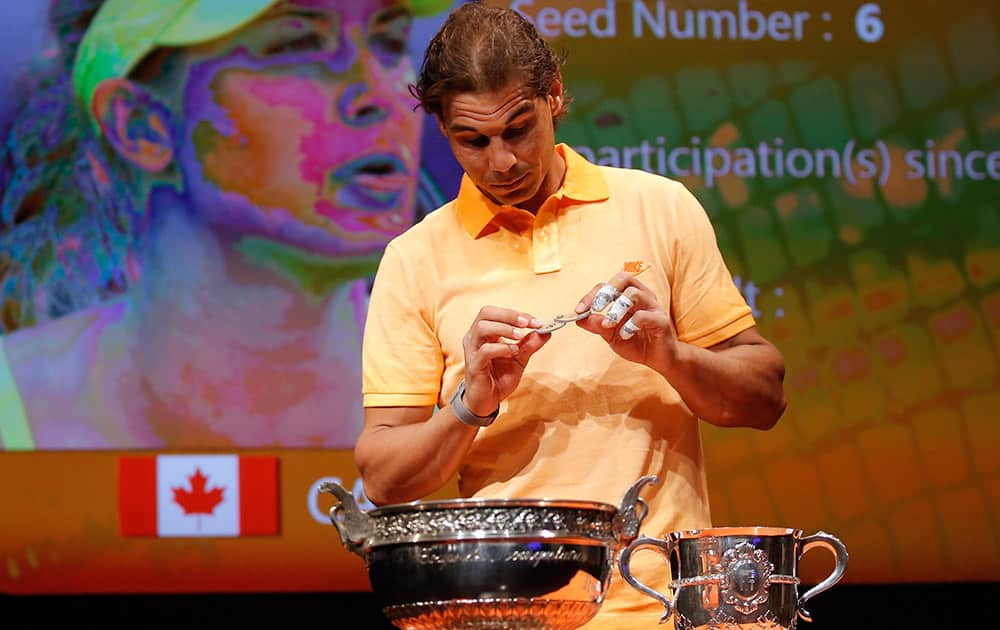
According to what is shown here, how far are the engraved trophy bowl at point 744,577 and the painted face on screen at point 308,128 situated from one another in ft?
7.46

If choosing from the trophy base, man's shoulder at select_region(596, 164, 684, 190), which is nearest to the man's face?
man's shoulder at select_region(596, 164, 684, 190)

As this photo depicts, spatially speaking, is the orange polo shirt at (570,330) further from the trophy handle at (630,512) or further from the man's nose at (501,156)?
the trophy handle at (630,512)

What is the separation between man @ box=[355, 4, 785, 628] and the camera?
1.95m

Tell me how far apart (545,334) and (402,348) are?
323 millimetres

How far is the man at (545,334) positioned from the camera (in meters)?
1.95

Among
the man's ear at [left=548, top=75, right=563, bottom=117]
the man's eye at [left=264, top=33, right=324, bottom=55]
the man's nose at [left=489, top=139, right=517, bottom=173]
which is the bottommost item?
the man's nose at [left=489, top=139, right=517, bottom=173]

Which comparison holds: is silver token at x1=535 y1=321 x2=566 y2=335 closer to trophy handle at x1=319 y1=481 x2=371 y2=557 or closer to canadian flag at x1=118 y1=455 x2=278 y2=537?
trophy handle at x1=319 y1=481 x2=371 y2=557

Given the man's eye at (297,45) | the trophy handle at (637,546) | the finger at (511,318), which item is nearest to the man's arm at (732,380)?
the finger at (511,318)

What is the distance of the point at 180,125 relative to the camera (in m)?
3.67

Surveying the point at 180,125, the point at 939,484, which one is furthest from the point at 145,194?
the point at 939,484

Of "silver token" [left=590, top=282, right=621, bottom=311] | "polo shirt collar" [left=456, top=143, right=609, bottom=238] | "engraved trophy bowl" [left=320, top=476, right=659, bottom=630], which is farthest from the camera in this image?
"polo shirt collar" [left=456, top=143, right=609, bottom=238]

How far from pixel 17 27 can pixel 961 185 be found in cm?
263

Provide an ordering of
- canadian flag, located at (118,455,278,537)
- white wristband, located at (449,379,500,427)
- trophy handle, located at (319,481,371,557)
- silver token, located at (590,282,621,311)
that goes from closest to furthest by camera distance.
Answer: trophy handle, located at (319,481,371,557) → silver token, located at (590,282,621,311) → white wristband, located at (449,379,500,427) → canadian flag, located at (118,455,278,537)

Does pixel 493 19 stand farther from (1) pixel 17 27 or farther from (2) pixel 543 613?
(1) pixel 17 27
